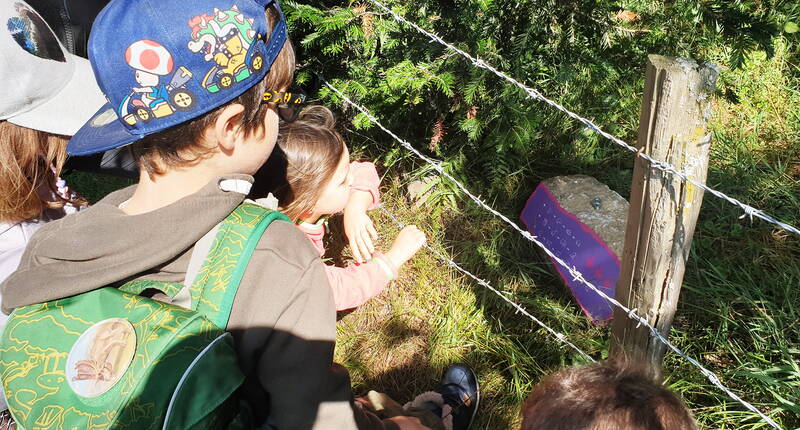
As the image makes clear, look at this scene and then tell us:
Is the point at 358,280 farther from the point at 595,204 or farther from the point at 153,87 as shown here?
the point at 595,204

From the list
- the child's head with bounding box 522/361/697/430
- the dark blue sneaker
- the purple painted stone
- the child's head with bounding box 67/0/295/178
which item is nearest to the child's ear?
the child's head with bounding box 67/0/295/178

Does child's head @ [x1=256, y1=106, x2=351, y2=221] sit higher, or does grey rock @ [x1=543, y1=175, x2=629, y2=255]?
child's head @ [x1=256, y1=106, x2=351, y2=221]

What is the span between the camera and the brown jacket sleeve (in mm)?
1315

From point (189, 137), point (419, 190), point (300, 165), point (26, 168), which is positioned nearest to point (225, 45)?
point (189, 137)

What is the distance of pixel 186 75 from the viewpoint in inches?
53.2

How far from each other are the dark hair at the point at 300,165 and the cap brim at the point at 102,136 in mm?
614

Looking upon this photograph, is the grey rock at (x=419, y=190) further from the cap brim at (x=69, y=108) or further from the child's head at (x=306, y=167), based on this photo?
the cap brim at (x=69, y=108)

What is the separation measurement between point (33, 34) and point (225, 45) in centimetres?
94

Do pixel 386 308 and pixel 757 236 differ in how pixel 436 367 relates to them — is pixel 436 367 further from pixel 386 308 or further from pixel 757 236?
pixel 757 236

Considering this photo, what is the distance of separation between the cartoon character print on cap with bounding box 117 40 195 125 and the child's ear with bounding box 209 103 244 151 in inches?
3.0

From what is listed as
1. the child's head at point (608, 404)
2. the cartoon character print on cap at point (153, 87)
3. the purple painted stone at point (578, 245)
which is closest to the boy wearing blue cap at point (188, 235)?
the cartoon character print on cap at point (153, 87)

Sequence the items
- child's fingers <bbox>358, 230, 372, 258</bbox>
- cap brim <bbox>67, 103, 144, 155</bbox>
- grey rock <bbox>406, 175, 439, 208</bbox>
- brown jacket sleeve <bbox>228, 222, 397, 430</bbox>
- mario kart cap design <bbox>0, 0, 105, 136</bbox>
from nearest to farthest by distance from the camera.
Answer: brown jacket sleeve <bbox>228, 222, 397, 430</bbox> → cap brim <bbox>67, 103, 144, 155</bbox> → mario kart cap design <bbox>0, 0, 105, 136</bbox> → child's fingers <bbox>358, 230, 372, 258</bbox> → grey rock <bbox>406, 175, 439, 208</bbox>

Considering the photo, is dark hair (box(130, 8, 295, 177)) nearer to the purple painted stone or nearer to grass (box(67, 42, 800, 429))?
grass (box(67, 42, 800, 429))

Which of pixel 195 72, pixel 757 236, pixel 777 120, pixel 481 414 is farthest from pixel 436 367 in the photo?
pixel 777 120
